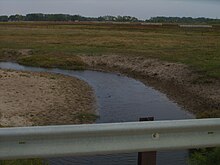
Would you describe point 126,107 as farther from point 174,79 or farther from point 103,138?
point 103,138

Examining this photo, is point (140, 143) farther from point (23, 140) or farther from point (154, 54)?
point (154, 54)

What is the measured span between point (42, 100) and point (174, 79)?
982cm

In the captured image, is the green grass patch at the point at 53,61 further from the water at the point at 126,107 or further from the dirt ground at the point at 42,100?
the dirt ground at the point at 42,100

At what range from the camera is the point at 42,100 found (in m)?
20.1

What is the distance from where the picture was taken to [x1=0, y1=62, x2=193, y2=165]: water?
10.9 meters

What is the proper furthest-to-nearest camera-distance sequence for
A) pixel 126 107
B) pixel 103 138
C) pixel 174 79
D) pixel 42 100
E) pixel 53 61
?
pixel 53 61, pixel 174 79, pixel 126 107, pixel 42 100, pixel 103 138

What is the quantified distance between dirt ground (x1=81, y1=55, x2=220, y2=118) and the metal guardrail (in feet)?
37.0

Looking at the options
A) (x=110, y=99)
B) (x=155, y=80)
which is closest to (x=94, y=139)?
(x=110, y=99)

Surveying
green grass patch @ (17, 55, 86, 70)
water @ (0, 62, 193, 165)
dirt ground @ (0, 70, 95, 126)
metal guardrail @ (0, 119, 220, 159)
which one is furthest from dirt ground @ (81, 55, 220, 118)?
metal guardrail @ (0, 119, 220, 159)

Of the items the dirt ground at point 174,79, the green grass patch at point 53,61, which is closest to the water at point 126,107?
the dirt ground at point 174,79

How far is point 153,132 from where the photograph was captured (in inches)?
160

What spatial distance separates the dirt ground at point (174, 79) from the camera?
66.8 feet

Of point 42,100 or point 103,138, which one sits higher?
point 103,138

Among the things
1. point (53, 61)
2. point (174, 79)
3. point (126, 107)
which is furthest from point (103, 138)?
point (53, 61)
